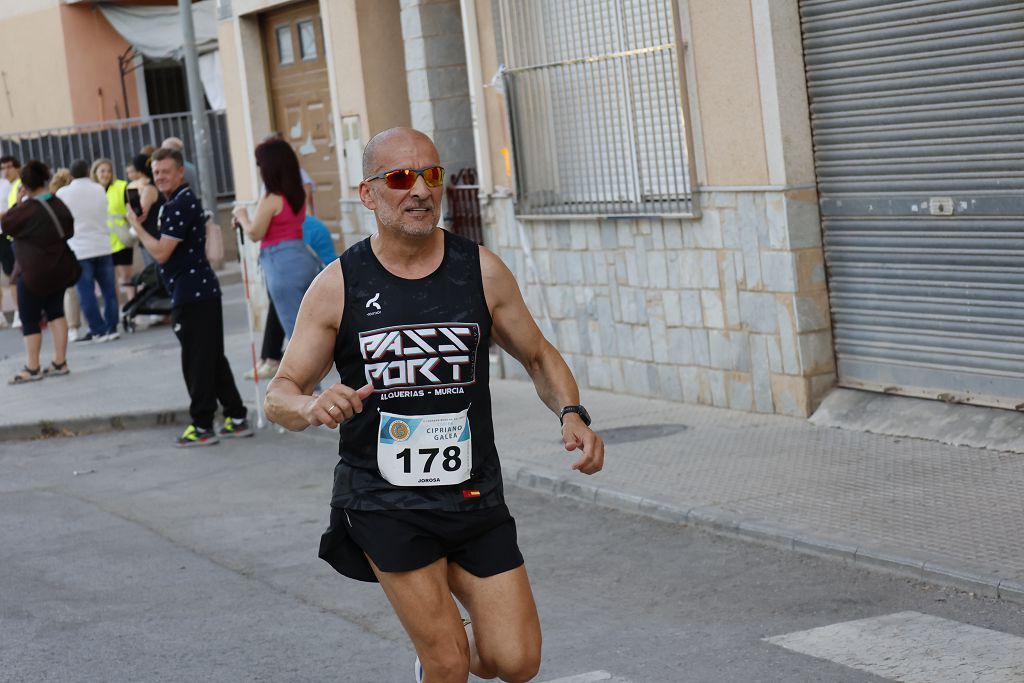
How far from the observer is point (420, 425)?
4.56 meters

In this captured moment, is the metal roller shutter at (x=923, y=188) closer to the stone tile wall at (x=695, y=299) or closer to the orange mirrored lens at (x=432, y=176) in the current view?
the stone tile wall at (x=695, y=299)

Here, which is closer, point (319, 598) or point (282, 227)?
point (319, 598)

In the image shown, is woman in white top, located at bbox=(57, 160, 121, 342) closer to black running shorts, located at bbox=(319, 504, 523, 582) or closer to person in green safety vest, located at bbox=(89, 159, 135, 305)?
person in green safety vest, located at bbox=(89, 159, 135, 305)

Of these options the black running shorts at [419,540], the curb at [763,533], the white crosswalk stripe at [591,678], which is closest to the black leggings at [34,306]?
the curb at [763,533]

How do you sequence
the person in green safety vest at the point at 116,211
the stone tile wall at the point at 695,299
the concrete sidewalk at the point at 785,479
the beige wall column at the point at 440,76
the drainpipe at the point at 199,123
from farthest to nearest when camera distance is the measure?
the drainpipe at the point at 199,123, the person in green safety vest at the point at 116,211, the beige wall column at the point at 440,76, the stone tile wall at the point at 695,299, the concrete sidewalk at the point at 785,479

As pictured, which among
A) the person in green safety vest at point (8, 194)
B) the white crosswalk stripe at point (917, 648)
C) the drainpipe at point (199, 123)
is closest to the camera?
the white crosswalk stripe at point (917, 648)

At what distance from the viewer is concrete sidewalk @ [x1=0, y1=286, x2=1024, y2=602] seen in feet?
22.5

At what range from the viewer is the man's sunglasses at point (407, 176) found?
457 cm

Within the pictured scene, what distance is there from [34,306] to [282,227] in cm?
448

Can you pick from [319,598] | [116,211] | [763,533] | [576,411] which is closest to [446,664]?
[576,411]

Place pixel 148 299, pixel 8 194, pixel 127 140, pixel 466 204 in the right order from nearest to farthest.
→ pixel 466 204 → pixel 148 299 → pixel 8 194 → pixel 127 140

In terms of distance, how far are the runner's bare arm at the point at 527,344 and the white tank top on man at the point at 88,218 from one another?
540 inches

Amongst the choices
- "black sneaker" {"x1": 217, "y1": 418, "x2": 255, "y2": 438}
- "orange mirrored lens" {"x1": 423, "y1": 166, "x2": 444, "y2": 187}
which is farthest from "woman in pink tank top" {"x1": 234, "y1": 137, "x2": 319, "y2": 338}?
"orange mirrored lens" {"x1": 423, "y1": 166, "x2": 444, "y2": 187}

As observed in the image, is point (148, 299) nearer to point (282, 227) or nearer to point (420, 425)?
point (282, 227)
